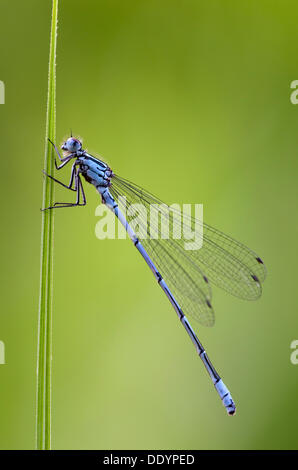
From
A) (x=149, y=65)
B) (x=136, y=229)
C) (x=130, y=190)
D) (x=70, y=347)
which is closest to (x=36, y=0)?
(x=149, y=65)

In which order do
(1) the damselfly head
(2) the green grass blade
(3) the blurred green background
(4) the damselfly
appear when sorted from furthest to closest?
1. (3) the blurred green background
2. (4) the damselfly
3. (1) the damselfly head
4. (2) the green grass blade

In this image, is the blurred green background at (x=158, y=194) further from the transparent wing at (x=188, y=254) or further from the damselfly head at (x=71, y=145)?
the damselfly head at (x=71, y=145)

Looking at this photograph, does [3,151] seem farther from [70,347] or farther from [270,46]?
[270,46]

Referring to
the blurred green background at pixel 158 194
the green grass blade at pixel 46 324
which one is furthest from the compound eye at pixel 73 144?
the green grass blade at pixel 46 324

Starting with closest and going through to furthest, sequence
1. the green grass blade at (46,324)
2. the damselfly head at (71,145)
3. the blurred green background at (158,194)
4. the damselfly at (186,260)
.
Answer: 1. the green grass blade at (46,324)
2. the damselfly head at (71,145)
3. the damselfly at (186,260)
4. the blurred green background at (158,194)

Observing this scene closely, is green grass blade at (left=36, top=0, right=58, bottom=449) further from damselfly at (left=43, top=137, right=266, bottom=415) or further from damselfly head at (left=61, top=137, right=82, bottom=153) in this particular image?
damselfly at (left=43, top=137, right=266, bottom=415)

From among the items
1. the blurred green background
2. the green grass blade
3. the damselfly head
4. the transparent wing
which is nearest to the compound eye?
the damselfly head
